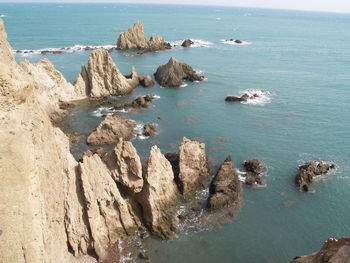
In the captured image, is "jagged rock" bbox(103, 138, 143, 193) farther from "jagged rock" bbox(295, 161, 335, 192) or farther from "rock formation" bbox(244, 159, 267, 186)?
"jagged rock" bbox(295, 161, 335, 192)

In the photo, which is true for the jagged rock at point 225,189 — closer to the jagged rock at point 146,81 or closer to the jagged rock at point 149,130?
the jagged rock at point 149,130

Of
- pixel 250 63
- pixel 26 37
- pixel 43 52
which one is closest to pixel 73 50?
pixel 43 52

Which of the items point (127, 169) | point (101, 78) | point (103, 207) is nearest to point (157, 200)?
point (127, 169)

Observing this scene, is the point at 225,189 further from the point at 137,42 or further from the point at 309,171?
the point at 137,42

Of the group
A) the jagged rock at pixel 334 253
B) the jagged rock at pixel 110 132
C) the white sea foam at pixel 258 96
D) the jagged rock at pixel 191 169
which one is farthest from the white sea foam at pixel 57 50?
the jagged rock at pixel 334 253

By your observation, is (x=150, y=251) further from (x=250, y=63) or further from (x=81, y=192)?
(x=250, y=63)

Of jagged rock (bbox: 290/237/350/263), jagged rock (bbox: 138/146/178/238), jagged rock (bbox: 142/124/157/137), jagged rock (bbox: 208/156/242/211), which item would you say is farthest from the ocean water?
jagged rock (bbox: 290/237/350/263)

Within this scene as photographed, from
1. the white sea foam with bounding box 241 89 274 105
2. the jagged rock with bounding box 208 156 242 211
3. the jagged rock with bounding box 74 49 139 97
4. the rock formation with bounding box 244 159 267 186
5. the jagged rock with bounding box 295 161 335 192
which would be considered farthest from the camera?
the white sea foam with bounding box 241 89 274 105
